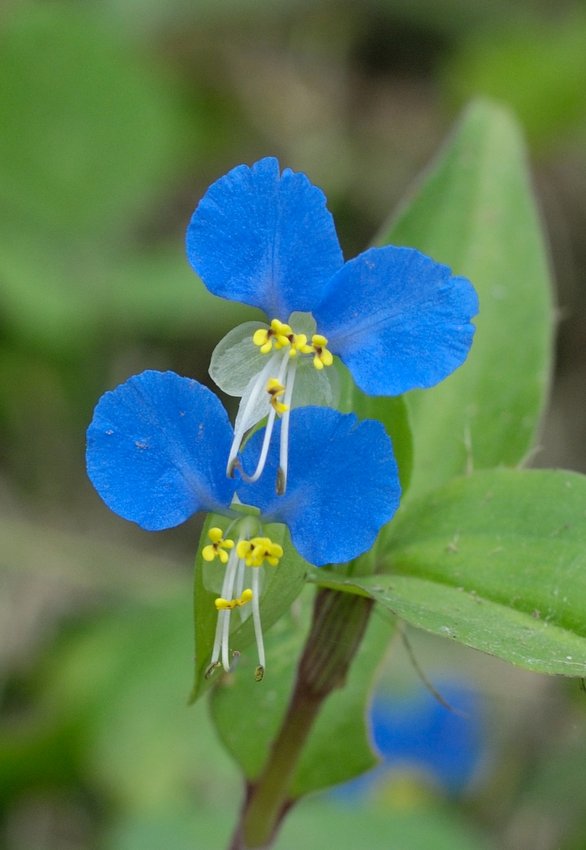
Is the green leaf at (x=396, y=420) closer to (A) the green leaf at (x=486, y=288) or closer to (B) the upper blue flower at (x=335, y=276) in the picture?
(B) the upper blue flower at (x=335, y=276)

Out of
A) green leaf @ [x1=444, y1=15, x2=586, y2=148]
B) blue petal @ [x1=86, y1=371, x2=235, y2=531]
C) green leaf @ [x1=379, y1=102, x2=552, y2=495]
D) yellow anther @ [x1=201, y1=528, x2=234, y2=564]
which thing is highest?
green leaf @ [x1=444, y1=15, x2=586, y2=148]

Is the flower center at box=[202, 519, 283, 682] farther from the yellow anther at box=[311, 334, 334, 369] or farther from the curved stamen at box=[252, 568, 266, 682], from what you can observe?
the yellow anther at box=[311, 334, 334, 369]

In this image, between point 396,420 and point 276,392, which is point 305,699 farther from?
point 276,392

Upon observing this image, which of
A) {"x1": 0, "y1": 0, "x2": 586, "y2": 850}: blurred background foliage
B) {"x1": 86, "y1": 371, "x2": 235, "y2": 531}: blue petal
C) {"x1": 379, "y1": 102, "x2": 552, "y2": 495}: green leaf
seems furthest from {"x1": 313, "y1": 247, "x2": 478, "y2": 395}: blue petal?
{"x1": 0, "y1": 0, "x2": 586, "y2": 850}: blurred background foliage

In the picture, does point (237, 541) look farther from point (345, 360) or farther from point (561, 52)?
point (561, 52)

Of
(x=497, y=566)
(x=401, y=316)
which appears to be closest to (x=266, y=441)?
(x=401, y=316)

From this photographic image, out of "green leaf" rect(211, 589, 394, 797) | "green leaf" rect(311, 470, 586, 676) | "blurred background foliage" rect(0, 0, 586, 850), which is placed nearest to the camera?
"green leaf" rect(311, 470, 586, 676)

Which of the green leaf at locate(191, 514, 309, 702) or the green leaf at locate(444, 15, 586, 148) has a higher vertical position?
the green leaf at locate(444, 15, 586, 148)
